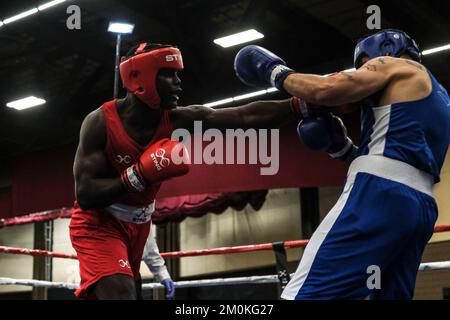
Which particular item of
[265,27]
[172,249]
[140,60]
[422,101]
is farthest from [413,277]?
[172,249]

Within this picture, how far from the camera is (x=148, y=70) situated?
2.48m

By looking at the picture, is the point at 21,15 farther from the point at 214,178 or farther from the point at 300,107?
the point at 300,107

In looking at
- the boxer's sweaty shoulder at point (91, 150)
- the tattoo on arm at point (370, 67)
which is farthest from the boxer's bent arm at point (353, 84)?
the boxer's sweaty shoulder at point (91, 150)

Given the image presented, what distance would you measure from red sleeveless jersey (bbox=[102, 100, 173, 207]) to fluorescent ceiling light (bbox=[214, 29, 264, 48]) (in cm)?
341

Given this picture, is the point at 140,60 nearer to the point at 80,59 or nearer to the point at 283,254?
the point at 283,254

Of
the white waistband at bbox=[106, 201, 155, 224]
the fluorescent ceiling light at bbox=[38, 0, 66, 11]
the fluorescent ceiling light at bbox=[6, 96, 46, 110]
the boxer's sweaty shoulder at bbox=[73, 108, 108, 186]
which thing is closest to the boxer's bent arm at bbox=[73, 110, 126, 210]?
the boxer's sweaty shoulder at bbox=[73, 108, 108, 186]

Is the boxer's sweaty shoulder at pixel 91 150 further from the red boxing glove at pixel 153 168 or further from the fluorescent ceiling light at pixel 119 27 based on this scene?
the fluorescent ceiling light at pixel 119 27

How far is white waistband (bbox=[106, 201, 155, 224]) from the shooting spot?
250 centimetres

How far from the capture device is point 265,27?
5879mm

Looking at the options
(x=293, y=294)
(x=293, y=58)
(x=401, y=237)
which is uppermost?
(x=293, y=58)

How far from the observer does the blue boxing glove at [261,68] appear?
2062mm

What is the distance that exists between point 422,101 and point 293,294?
0.65m

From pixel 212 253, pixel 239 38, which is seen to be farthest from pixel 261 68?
pixel 239 38

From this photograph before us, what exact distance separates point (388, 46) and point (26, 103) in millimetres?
6548
